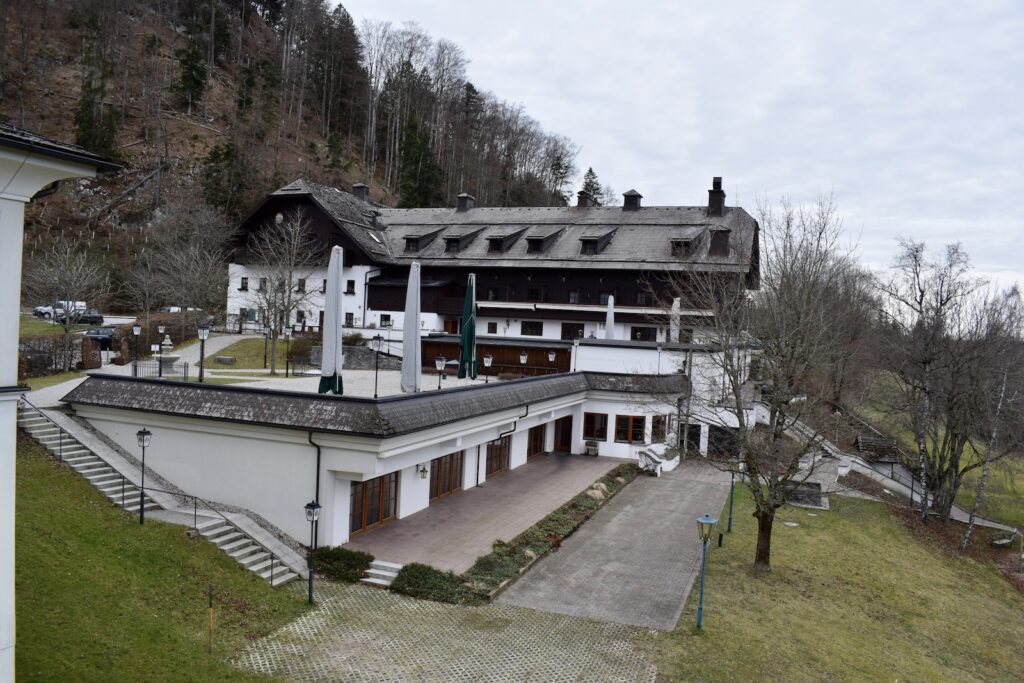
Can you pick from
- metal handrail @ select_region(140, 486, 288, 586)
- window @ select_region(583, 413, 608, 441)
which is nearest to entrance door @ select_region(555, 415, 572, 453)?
window @ select_region(583, 413, 608, 441)

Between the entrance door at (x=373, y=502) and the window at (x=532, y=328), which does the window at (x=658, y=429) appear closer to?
the entrance door at (x=373, y=502)

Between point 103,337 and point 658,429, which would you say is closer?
point 103,337

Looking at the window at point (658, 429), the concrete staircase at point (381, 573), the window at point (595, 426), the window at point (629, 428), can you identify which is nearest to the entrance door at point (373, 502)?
the concrete staircase at point (381, 573)

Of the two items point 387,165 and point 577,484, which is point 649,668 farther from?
point 387,165

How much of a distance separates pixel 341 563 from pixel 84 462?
7.25 metres

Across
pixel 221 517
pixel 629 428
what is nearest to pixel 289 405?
pixel 221 517

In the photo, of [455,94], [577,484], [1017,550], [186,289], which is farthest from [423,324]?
[455,94]

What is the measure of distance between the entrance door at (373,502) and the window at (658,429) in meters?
14.7

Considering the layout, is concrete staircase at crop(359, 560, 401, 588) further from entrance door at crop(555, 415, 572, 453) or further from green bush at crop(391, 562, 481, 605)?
entrance door at crop(555, 415, 572, 453)

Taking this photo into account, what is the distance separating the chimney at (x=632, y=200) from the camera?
47.7 meters

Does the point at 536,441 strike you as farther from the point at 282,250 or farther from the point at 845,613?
the point at 282,250

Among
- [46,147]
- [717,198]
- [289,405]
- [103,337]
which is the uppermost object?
[717,198]

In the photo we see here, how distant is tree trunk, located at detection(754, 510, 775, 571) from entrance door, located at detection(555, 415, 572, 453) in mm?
13184

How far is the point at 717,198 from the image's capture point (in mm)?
45031
